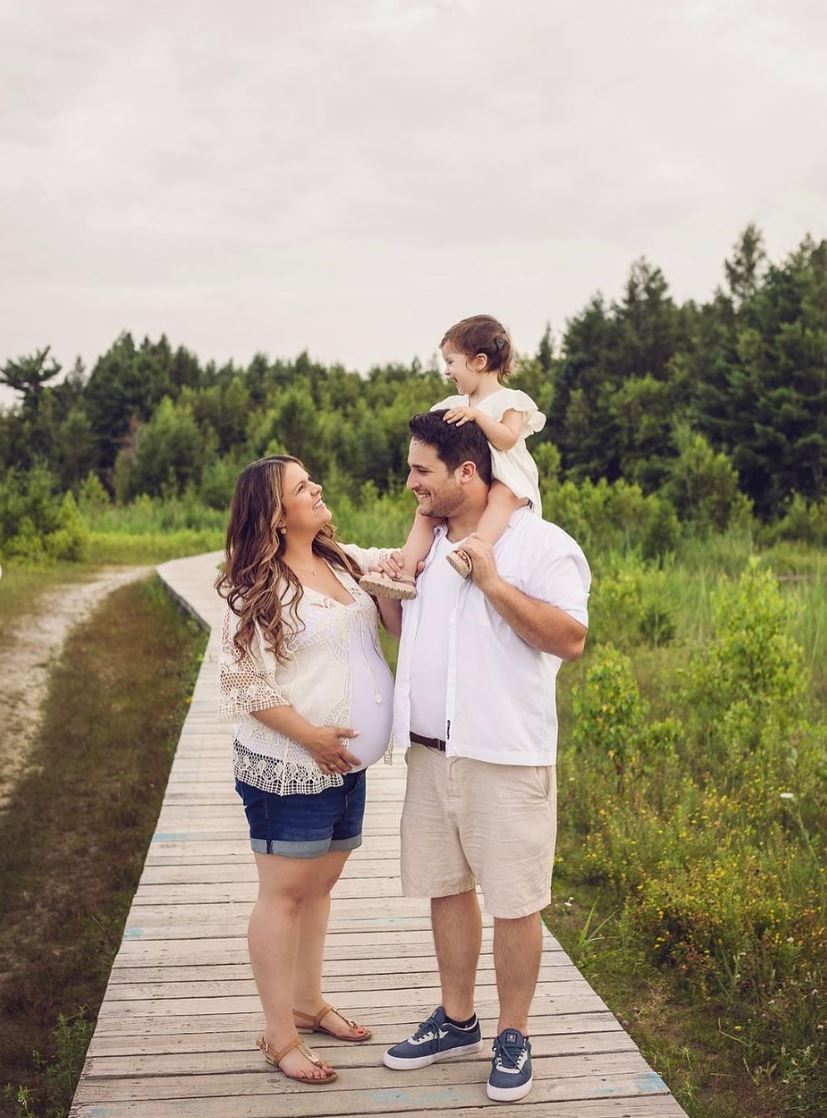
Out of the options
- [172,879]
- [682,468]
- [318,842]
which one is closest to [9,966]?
[172,879]

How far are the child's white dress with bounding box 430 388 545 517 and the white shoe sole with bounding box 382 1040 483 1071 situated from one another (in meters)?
1.41

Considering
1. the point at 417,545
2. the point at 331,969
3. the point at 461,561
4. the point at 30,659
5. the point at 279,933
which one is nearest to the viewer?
the point at 461,561

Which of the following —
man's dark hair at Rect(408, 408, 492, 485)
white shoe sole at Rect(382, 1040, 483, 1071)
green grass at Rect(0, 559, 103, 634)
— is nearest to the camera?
man's dark hair at Rect(408, 408, 492, 485)

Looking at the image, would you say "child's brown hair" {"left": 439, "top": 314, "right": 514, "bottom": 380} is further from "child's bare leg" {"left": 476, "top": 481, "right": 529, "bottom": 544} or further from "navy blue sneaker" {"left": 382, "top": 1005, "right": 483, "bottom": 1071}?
"navy blue sneaker" {"left": 382, "top": 1005, "right": 483, "bottom": 1071}

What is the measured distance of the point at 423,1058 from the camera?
118 inches

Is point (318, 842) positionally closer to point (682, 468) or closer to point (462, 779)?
point (462, 779)

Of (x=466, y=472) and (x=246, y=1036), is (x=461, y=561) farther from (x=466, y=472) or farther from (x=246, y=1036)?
(x=246, y=1036)

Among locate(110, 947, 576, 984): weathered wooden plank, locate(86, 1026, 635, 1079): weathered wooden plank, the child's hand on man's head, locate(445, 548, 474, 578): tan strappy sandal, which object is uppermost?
the child's hand on man's head

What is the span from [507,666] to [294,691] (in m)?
0.52

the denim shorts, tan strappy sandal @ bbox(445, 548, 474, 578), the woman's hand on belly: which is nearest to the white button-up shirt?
tan strappy sandal @ bbox(445, 548, 474, 578)

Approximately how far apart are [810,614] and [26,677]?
7.21 meters

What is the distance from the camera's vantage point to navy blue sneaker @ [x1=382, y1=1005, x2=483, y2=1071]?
9.86 ft

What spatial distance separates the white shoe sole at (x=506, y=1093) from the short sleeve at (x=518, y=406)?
68.8 inches

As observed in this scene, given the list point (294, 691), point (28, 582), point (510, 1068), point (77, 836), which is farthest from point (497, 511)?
point (28, 582)
